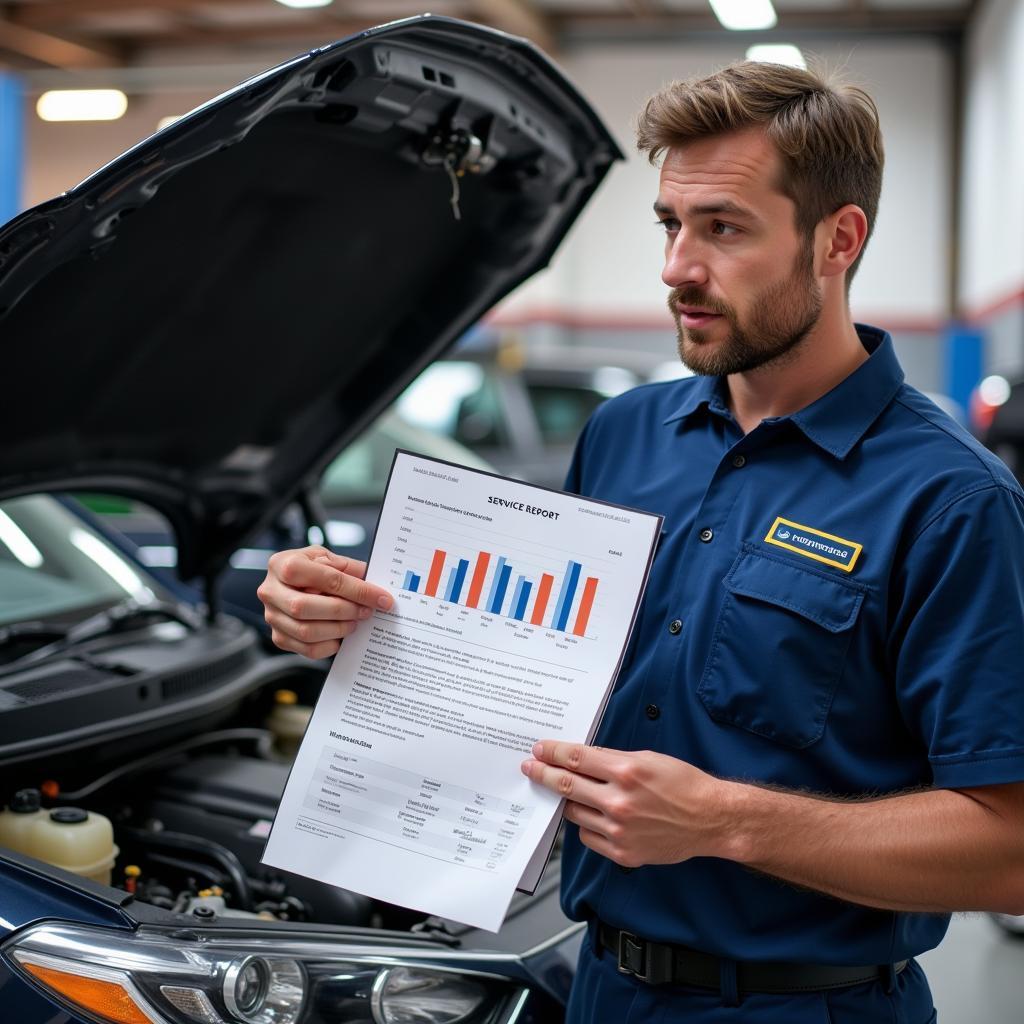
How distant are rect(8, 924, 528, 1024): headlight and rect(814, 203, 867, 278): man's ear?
3.50 ft

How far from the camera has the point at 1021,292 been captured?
9.45 m

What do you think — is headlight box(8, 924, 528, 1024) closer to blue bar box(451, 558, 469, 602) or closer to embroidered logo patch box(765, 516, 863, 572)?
blue bar box(451, 558, 469, 602)

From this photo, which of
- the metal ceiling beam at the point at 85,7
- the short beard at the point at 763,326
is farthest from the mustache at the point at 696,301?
the metal ceiling beam at the point at 85,7

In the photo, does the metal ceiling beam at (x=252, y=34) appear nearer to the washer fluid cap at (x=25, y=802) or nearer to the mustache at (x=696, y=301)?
the washer fluid cap at (x=25, y=802)

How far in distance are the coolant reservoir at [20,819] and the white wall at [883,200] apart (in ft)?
40.5

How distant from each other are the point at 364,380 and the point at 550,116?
72cm

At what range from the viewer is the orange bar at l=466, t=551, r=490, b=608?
4.86 feet

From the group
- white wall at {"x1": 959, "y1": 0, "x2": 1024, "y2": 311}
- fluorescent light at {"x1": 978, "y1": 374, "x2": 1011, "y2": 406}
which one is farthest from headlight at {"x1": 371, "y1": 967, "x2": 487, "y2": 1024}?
white wall at {"x1": 959, "y1": 0, "x2": 1024, "y2": 311}

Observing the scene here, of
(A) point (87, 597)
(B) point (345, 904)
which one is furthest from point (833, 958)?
(A) point (87, 597)

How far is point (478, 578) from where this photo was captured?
4.88ft

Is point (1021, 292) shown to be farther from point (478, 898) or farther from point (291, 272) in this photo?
point (478, 898)

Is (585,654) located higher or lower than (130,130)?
lower

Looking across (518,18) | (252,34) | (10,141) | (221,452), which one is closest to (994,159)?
(518,18)

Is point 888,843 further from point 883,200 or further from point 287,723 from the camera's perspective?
point 883,200
